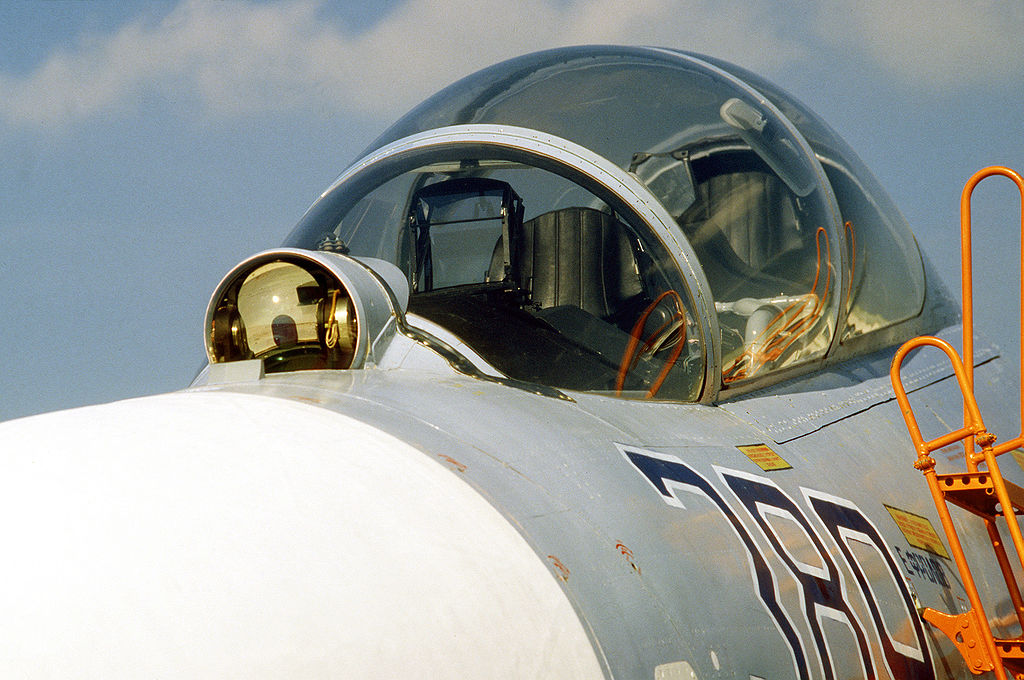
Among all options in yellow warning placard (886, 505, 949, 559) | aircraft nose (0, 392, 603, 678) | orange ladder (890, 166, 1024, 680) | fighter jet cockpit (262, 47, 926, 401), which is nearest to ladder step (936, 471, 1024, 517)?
orange ladder (890, 166, 1024, 680)

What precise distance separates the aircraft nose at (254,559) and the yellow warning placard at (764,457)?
3.62ft

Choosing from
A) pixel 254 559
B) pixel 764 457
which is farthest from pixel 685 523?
pixel 254 559

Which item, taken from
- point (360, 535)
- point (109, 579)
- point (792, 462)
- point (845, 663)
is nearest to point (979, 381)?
point (792, 462)

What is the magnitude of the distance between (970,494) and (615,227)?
4.16 feet

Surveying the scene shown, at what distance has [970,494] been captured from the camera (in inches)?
105

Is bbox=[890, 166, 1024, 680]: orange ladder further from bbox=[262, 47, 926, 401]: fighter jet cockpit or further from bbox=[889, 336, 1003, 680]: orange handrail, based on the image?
bbox=[262, 47, 926, 401]: fighter jet cockpit

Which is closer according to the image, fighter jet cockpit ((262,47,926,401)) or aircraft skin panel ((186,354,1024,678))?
aircraft skin panel ((186,354,1024,678))

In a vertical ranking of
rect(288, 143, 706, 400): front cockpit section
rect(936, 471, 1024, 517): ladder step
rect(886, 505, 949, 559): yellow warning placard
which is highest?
rect(288, 143, 706, 400): front cockpit section

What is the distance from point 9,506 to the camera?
5.04 ft

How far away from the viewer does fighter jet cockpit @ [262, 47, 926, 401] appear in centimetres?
298

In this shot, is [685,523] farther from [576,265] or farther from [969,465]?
[576,265]

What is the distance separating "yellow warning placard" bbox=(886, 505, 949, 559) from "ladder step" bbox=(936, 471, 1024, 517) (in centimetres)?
22

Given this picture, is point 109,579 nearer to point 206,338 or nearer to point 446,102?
point 206,338

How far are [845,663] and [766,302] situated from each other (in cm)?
128
